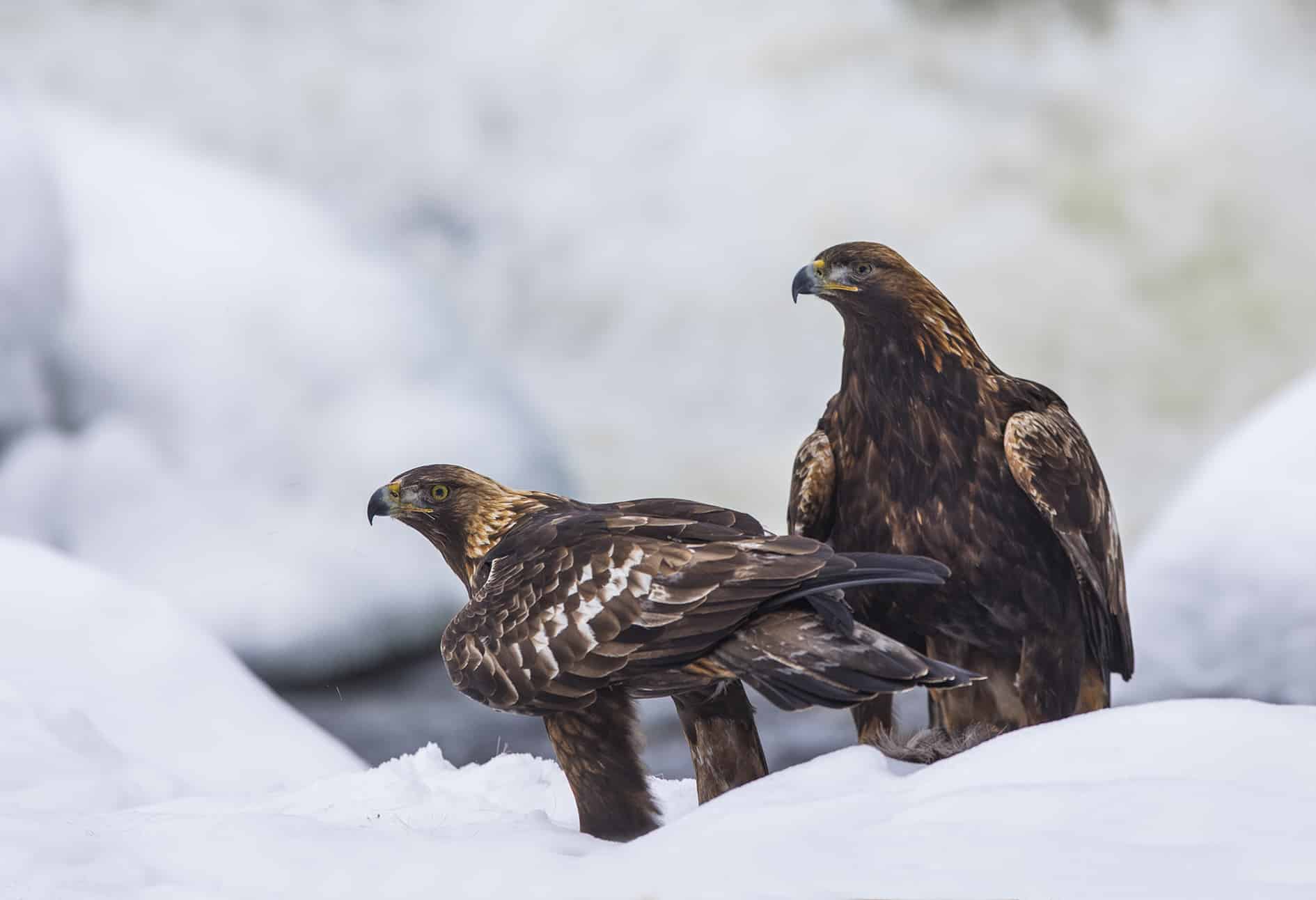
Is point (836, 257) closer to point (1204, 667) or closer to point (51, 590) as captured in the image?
point (51, 590)

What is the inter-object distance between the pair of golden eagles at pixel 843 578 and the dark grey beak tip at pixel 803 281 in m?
0.03

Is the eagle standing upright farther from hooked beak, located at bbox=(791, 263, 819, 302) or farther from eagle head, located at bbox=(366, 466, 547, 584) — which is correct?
eagle head, located at bbox=(366, 466, 547, 584)

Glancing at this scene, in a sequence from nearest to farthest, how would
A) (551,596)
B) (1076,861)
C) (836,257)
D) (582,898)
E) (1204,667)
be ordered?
(1076,861) → (582,898) → (551,596) → (836,257) → (1204,667)

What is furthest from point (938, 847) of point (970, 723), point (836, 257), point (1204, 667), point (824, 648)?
point (1204, 667)

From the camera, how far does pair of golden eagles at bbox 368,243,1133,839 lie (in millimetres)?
4219

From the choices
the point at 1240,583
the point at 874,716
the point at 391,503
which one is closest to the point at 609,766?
the point at 874,716

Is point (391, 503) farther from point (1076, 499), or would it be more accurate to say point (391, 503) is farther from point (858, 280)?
point (1076, 499)

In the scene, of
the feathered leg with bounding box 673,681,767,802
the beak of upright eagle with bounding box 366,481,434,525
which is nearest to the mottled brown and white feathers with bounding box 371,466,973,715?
the feathered leg with bounding box 673,681,767,802

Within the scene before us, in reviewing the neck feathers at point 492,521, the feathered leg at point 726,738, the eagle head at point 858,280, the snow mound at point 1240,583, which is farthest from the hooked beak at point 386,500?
the snow mound at point 1240,583

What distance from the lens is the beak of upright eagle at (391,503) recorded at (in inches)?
223

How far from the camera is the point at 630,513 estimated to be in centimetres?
495

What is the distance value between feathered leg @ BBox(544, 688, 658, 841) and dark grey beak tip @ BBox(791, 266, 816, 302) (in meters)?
1.94

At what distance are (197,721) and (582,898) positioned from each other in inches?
225

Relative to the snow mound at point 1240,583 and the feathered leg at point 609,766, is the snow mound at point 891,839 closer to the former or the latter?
the feathered leg at point 609,766
